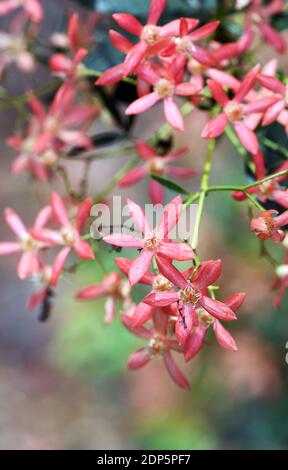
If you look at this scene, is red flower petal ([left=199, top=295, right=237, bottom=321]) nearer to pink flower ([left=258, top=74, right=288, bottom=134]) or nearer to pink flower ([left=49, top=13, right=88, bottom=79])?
pink flower ([left=258, top=74, right=288, bottom=134])

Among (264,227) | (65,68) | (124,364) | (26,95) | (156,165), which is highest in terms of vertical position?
(124,364)

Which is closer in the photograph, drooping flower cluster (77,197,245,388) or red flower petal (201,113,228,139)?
drooping flower cluster (77,197,245,388)

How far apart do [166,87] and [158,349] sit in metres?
0.42

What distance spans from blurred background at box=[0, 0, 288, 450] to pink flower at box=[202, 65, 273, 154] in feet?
1.43

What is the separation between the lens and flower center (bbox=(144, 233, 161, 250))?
0.85 metres

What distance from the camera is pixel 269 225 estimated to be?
0.83 metres

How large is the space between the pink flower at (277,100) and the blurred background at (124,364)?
1.59 feet

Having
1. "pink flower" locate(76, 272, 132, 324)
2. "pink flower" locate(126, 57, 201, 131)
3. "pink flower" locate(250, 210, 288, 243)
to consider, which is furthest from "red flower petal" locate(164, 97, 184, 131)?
"pink flower" locate(76, 272, 132, 324)

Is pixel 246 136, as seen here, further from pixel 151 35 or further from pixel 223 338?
pixel 223 338

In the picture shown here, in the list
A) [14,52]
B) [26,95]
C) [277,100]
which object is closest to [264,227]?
[277,100]

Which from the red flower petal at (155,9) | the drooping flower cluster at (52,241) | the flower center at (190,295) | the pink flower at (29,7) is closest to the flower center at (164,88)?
the red flower petal at (155,9)

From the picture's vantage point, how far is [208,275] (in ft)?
2.65

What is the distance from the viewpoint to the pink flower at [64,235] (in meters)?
1.00
